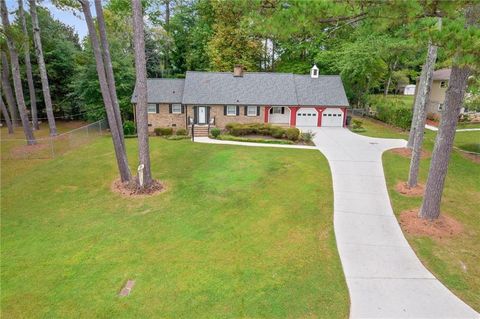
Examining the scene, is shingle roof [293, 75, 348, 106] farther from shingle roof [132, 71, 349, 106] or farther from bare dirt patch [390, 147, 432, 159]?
bare dirt patch [390, 147, 432, 159]

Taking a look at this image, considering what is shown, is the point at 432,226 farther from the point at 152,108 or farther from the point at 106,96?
the point at 152,108

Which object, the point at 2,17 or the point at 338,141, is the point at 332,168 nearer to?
the point at 338,141

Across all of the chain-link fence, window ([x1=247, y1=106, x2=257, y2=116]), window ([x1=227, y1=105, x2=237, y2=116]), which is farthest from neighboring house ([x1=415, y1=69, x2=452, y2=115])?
the chain-link fence

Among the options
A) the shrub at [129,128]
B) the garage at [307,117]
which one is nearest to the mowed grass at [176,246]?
the shrub at [129,128]

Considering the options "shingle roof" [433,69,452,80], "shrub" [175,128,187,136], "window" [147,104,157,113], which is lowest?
"shrub" [175,128,187,136]

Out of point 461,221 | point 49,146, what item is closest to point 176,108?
point 49,146

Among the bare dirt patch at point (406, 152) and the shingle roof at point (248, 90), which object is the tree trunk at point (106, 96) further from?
the bare dirt patch at point (406, 152)
